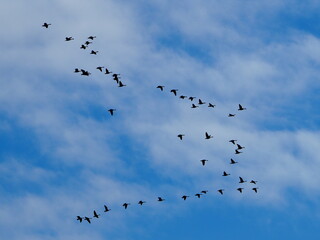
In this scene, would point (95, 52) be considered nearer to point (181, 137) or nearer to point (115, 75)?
point (115, 75)

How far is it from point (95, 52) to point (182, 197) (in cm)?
2580

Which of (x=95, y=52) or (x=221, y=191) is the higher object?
(x=95, y=52)

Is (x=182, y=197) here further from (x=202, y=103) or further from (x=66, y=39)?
(x=66, y=39)

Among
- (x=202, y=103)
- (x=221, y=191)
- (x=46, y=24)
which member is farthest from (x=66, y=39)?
(x=221, y=191)

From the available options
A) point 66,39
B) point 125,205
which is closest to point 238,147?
point 125,205

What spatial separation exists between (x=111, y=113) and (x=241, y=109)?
→ 63.7 feet

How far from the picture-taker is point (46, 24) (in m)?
152

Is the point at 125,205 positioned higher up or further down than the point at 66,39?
further down

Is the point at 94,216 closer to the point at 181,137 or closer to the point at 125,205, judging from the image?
the point at 125,205

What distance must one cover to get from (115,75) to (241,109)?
1966 cm

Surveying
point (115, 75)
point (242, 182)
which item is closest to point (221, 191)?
point (242, 182)

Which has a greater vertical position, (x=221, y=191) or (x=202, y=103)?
(x=202, y=103)

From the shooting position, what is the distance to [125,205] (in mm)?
158250

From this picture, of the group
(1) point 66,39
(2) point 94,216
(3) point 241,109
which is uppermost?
(1) point 66,39
